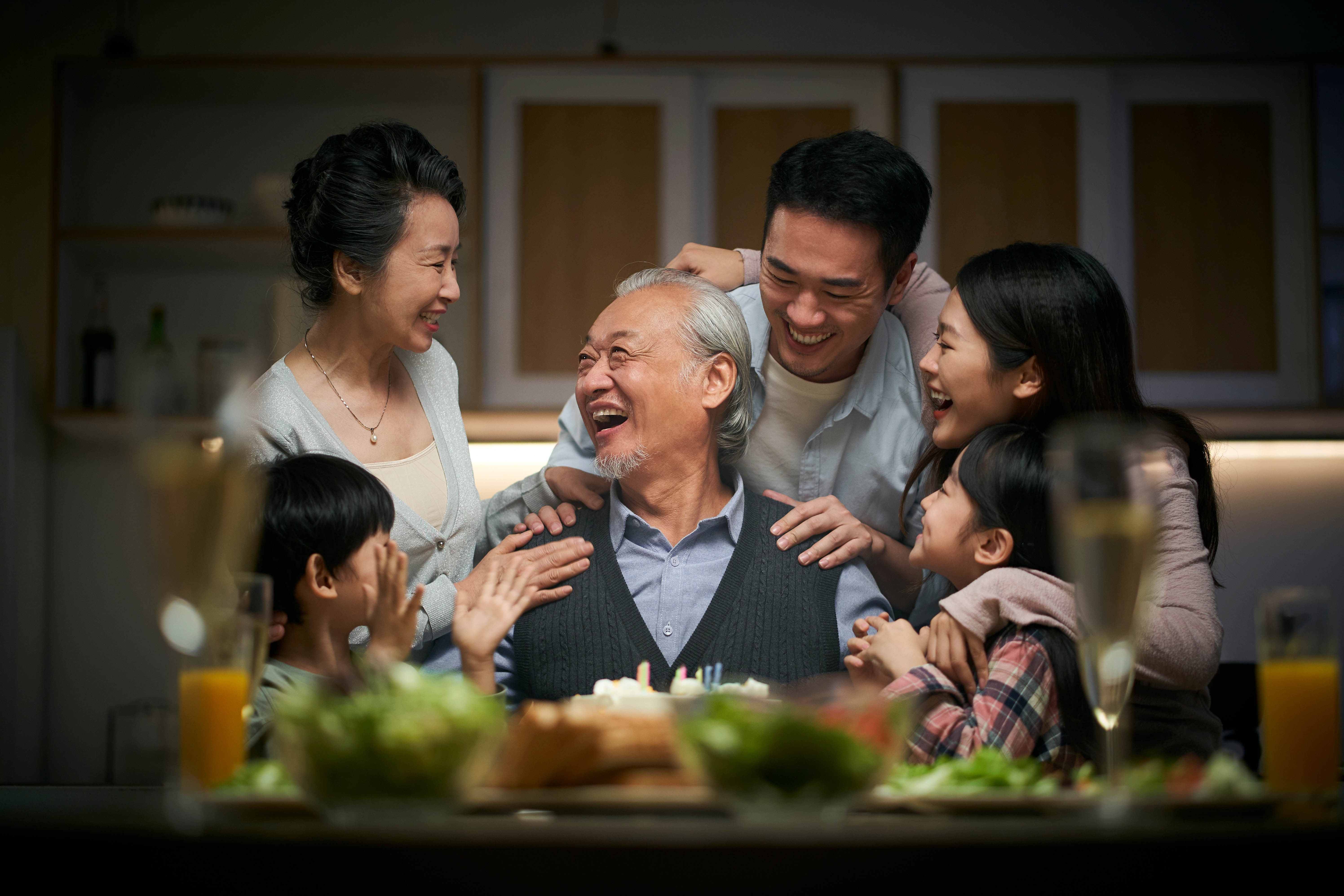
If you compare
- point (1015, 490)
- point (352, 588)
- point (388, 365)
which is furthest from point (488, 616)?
point (1015, 490)

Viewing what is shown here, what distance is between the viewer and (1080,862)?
2.60 feet

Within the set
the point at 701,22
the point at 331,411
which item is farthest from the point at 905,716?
the point at 701,22

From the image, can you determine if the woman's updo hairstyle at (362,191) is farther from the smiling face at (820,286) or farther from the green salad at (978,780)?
the green salad at (978,780)

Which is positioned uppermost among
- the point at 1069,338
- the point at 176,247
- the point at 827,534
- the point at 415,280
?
the point at 176,247

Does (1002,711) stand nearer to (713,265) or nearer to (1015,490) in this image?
(1015,490)

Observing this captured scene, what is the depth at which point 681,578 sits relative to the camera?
6.53ft

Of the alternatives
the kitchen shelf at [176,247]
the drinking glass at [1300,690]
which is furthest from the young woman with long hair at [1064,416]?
the kitchen shelf at [176,247]

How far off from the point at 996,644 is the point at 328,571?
0.99 metres

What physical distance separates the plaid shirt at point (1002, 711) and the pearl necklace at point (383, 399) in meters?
1.05

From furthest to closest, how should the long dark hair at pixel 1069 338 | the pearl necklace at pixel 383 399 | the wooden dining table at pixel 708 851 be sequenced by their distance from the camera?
the pearl necklace at pixel 383 399, the long dark hair at pixel 1069 338, the wooden dining table at pixel 708 851

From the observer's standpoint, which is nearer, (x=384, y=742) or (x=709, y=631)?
(x=384, y=742)

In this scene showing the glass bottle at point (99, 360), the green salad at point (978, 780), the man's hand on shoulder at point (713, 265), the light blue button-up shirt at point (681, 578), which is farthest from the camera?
the glass bottle at point (99, 360)

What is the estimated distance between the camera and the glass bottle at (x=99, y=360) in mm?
3457

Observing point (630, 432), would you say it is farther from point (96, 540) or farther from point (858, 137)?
point (96, 540)
